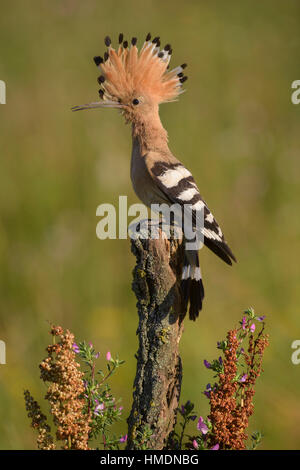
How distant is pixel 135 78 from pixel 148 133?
20 centimetres

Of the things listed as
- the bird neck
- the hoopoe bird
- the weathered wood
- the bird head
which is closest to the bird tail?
the hoopoe bird

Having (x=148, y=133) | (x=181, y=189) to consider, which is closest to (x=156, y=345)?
(x=181, y=189)

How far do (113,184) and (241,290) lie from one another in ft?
2.98

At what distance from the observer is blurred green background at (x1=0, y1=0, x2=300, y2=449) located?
3.27m

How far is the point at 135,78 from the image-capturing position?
94.2 inches

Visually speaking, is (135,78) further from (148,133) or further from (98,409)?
(98,409)

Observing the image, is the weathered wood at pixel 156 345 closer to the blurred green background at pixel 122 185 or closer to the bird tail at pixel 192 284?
the bird tail at pixel 192 284

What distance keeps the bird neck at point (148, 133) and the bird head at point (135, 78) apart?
0.02 m

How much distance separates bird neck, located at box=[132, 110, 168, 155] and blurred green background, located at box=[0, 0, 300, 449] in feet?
3.66

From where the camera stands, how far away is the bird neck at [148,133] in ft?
7.94

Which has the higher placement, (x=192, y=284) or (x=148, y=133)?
(x=148, y=133)

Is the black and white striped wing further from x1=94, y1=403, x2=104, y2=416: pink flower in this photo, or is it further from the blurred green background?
the blurred green background

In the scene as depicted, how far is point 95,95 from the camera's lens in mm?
3805

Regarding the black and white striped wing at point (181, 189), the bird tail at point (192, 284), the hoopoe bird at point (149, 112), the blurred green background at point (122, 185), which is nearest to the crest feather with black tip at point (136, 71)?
the hoopoe bird at point (149, 112)
